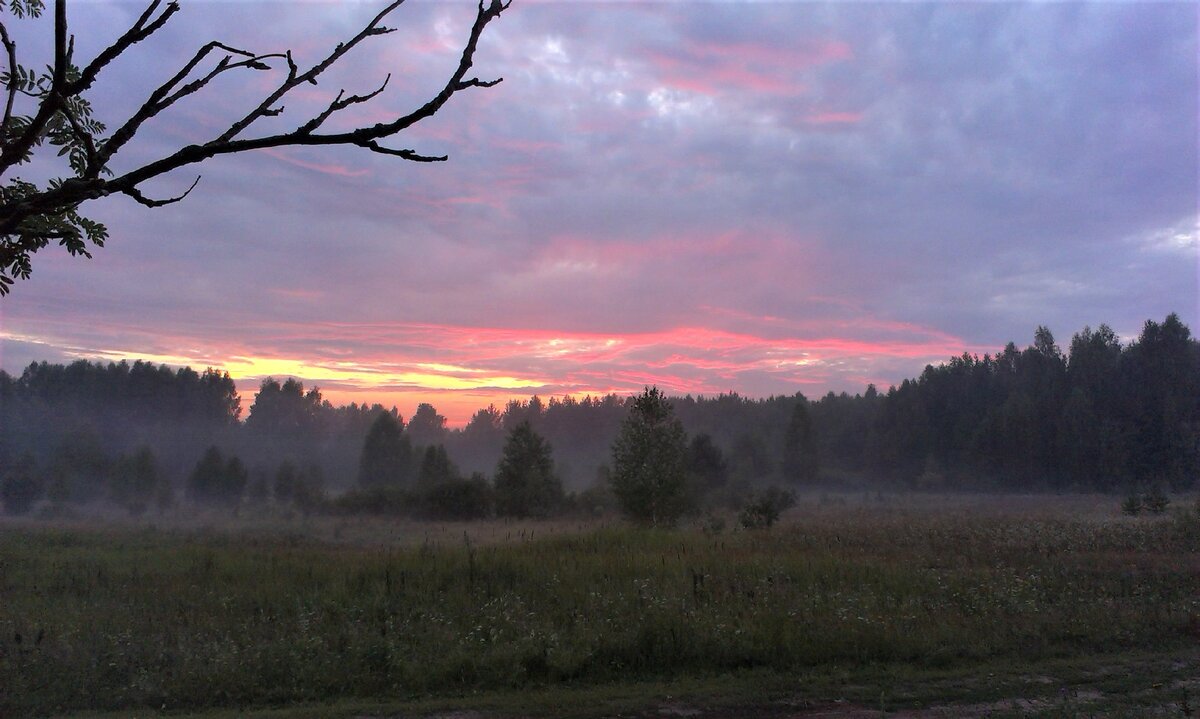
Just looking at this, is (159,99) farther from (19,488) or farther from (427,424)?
(427,424)

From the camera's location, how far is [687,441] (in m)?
40.7

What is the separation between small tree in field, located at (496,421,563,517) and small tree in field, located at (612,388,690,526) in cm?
1787

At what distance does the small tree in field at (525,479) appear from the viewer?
149 ft

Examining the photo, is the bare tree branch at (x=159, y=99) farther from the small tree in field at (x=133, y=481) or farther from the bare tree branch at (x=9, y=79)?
the small tree in field at (x=133, y=481)

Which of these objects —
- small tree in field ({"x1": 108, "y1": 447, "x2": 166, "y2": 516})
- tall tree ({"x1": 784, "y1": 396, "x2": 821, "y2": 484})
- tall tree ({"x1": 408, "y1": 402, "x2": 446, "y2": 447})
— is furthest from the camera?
tall tree ({"x1": 408, "y1": 402, "x2": 446, "y2": 447})

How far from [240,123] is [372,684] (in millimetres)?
7595

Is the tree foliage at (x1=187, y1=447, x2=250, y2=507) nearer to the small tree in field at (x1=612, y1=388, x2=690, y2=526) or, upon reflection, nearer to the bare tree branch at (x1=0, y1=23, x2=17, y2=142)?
the small tree in field at (x1=612, y1=388, x2=690, y2=526)

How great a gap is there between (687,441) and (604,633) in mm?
31279

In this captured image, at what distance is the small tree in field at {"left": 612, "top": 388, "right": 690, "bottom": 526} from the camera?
27.9m

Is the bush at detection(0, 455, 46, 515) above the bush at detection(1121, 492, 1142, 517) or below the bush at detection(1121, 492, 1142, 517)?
below

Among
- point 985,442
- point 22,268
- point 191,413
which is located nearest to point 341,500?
point 191,413

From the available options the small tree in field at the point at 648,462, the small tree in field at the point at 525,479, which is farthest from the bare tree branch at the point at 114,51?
the small tree in field at the point at 525,479

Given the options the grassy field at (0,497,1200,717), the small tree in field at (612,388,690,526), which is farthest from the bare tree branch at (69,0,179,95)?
the small tree in field at (612,388,690,526)

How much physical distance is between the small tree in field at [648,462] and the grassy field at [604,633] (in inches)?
457
